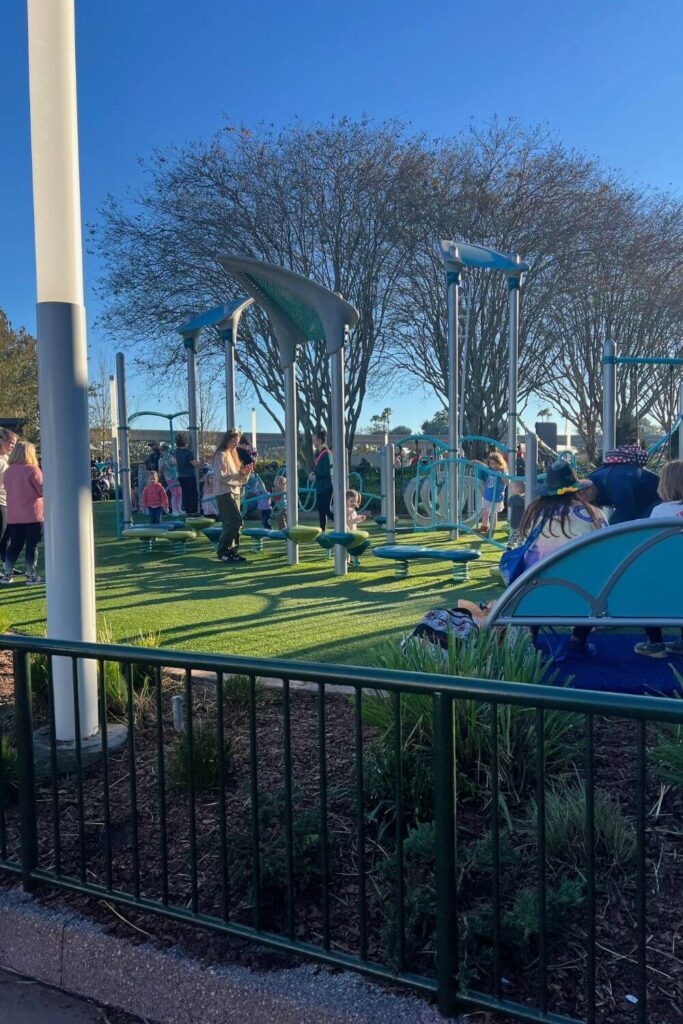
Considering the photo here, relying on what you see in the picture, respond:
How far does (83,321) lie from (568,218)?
74.6 feet

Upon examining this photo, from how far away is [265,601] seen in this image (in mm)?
8367

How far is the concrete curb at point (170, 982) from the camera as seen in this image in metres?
2.29

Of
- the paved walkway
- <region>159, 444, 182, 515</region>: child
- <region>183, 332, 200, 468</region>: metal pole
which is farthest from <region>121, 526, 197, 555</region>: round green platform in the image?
the paved walkway

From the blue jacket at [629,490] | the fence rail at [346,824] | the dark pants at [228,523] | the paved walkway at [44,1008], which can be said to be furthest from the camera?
the dark pants at [228,523]

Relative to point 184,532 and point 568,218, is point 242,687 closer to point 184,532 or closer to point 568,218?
point 184,532

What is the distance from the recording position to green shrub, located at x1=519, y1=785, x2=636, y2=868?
107 inches

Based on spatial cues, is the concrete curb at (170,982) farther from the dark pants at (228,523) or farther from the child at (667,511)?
the dark pants at (228,523)

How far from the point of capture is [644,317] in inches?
1082

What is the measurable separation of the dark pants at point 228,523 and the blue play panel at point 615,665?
22.8 ft

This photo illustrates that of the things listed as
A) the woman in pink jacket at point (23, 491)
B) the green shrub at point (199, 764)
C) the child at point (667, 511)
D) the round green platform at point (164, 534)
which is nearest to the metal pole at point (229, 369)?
the round green platform at point (164, 534)

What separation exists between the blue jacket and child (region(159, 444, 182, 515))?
13.6 metres

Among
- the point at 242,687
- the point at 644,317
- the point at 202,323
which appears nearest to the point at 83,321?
the point at 242,687

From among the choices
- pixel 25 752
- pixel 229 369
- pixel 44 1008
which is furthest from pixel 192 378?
pixel 44 1008

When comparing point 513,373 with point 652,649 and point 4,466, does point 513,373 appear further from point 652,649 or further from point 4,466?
point 652,649
